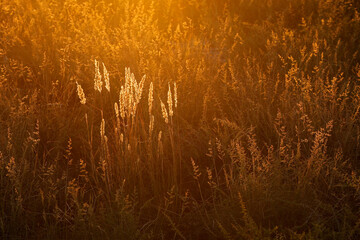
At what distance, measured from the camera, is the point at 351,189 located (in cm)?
212

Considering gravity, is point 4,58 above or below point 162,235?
above

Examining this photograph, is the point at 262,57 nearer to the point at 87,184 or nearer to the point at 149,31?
the point at 149,31

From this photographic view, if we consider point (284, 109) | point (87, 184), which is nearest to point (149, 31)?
point (284, 109)

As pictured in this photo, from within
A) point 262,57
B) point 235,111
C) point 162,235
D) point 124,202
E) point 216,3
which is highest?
point 216,3

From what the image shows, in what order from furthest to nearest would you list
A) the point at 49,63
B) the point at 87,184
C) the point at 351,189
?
the point at 49,63, the point at 87,184, the point at 351,189

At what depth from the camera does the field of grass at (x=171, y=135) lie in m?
1.90

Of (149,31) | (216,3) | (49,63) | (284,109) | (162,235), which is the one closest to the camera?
(162,235)

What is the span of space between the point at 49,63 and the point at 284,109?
186cm

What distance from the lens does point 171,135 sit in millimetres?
2039

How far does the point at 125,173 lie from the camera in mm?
2127

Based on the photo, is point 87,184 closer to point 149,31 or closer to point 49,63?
point 49,63

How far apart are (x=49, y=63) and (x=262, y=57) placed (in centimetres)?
190

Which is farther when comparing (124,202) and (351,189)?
(351,189)

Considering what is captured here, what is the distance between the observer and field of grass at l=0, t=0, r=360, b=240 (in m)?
1.90
